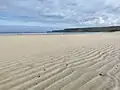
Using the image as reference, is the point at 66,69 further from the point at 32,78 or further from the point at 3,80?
the point at 3,80

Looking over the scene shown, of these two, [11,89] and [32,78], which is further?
[32,78]

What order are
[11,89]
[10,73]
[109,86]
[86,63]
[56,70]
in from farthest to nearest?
[86,63] < [56,70] < [10,73] < [109,86] < [11,89]

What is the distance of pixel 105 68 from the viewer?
4520 mm

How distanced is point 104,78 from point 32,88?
1.41 metres

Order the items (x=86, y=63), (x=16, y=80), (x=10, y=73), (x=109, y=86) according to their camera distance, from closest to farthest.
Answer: (x=109, y=86) → (x=16, y=80) → (x=10, y=73) → (x=86, y=63)

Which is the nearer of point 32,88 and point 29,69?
point 32,88

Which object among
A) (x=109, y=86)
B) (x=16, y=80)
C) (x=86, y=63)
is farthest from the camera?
(x=86, y=63)

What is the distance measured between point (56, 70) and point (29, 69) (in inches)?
23.4

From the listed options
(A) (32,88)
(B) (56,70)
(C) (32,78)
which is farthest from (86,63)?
(A) (32,88)

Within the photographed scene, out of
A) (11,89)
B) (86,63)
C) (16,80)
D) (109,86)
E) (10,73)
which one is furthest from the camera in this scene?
(86,63)

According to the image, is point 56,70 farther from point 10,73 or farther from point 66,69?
point 10,73

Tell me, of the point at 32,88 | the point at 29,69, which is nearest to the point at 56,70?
the point at 29,69

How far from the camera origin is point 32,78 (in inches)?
143

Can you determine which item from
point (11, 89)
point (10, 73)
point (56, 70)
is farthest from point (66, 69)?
point (11, 89)
